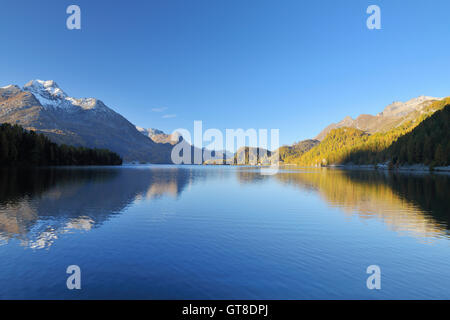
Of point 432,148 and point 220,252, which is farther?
point 432,148

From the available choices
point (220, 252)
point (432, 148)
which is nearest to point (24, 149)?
point (220, 252)

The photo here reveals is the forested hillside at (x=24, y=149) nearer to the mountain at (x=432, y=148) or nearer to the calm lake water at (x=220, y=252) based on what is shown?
the calm lake water at (x=220, y=252)

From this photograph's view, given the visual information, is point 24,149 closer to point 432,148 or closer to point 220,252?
point 220,252

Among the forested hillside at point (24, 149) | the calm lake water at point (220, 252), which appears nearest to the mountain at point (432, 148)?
the calm lake water at point (220, 252)

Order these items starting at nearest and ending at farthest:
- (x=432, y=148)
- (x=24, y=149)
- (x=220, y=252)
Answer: (x=220, y=252) < (x=24, y=149) < (x=432, y=148)

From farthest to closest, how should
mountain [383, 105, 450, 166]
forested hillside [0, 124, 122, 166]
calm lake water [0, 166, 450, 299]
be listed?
mountain [383, 105, 450, 166], forested hillside [0, 124, 122, 166], calm lake water [0, 166, 450, 299]

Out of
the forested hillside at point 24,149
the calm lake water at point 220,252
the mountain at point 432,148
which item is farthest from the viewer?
the mountain at point 432,148

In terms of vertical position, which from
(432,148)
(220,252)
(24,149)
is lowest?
(220,252)

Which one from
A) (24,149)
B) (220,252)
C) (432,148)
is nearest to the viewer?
(220,252)

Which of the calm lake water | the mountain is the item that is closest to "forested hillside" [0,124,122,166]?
the calm lake water

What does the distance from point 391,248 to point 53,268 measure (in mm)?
24586

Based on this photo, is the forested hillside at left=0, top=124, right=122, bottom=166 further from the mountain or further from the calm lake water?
the mountain

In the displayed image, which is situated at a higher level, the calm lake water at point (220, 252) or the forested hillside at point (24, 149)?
the forested hillside at point (24, 149)

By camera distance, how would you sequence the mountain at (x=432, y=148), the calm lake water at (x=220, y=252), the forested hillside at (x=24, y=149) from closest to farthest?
1. the calm lake water at (x=220, y=252)
2. the forested hillside at (x=24, y=149)
3. the mountain at (x=432, y=148)
